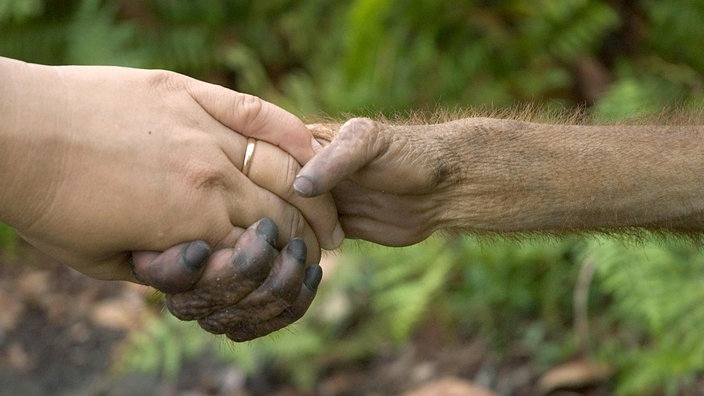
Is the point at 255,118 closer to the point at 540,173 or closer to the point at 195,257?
the point at 195,257

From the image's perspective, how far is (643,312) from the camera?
11.5 ft

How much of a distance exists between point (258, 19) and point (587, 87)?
1922mm

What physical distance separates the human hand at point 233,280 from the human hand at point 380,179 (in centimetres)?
18

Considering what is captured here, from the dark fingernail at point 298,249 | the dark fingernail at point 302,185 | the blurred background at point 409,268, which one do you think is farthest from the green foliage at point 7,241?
the dark fingernail at point 302,185

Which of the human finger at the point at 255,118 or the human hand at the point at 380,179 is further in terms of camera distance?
the human finger at the point at 255,118

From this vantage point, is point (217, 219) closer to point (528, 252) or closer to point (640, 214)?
point (640, 214)

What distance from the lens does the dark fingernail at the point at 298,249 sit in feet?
7.63

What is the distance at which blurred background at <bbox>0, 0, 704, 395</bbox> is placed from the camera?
12.1 feet

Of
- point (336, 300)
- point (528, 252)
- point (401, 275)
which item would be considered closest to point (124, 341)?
point (336, 300)

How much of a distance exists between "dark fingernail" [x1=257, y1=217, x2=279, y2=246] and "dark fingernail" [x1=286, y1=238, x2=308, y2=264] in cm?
4

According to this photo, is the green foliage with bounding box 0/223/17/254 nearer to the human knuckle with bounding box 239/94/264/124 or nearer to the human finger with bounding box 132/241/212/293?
the human knuckle with bounding box 239/94/264/124

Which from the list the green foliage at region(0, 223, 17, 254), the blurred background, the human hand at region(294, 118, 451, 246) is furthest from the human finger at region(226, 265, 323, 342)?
the green foliage at region(0, 223, 17, 254)

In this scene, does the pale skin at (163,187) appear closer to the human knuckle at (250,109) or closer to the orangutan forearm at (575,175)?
the human knuckle at (250,109)

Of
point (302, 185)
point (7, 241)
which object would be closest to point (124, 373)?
point (7, 241)
